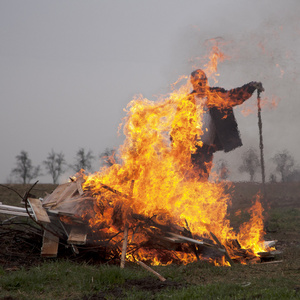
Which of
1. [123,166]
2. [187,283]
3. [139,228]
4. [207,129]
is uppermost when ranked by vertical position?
Result: [207,129]

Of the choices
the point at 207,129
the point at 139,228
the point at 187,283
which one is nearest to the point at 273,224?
the point at 207,129

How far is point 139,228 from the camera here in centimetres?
740

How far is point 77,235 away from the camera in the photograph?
22.7 ft

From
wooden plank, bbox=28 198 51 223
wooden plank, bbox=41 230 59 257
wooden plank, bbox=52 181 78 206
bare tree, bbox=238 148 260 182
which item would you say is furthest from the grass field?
bare tree, bbox=238 148 260 182

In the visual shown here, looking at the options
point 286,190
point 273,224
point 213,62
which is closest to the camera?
point 213,62

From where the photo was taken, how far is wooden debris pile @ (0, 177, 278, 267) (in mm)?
7020

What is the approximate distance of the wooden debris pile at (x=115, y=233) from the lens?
7.02 metres

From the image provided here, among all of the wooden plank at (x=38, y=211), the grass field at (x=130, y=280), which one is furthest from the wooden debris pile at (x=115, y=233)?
the grass field at (x=130, y=280)

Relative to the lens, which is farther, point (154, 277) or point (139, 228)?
point (139, 228)

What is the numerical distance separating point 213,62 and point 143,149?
3420 millimetres

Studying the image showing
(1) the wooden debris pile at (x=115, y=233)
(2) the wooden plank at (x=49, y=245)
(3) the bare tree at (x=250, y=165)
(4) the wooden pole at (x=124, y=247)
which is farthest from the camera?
(3) the bare tree at (x=250, y=165)

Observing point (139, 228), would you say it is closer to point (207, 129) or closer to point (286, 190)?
point (207, 129)

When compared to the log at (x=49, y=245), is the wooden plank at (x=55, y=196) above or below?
above

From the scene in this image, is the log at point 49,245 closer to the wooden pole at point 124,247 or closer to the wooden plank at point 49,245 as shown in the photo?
the wooden plank at point 49,245
